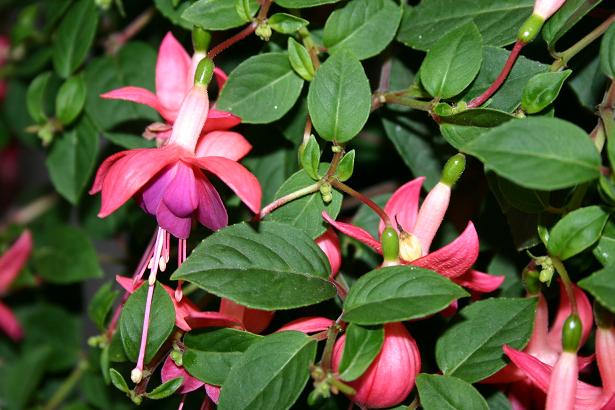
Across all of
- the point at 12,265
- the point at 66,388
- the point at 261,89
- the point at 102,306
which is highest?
the point at 261,89

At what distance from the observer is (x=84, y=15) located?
2.72ft

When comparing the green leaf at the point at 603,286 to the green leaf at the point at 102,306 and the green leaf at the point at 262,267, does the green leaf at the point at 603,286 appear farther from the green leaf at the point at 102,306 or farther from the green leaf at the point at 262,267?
the green leaf at the point at 102,306

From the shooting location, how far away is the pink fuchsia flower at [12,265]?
3.14ft

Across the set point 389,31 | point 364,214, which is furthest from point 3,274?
point 389,31

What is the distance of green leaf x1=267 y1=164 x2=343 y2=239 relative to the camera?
0.59 m

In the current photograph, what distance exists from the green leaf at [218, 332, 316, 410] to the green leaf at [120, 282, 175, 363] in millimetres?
63

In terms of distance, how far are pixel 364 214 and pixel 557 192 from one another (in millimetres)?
208

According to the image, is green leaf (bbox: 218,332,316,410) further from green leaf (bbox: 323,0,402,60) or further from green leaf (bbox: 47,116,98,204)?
green leaf (bbox: 47,116,98,204)

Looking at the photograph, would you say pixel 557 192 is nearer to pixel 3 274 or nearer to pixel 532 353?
pixel 532 353

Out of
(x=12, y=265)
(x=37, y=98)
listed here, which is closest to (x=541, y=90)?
(x=37, y=98)

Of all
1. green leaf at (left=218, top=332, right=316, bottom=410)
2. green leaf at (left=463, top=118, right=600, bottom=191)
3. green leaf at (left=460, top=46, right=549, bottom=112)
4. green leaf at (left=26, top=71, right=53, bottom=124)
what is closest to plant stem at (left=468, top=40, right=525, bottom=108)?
green leaf at (left=460, top=46, right=549, bottom=112)

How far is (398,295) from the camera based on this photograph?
1.66ft

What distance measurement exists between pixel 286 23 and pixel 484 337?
11.0 inches

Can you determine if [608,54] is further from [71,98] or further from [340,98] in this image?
[71,98]
